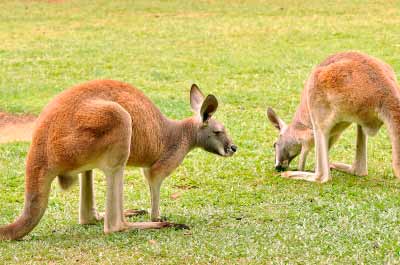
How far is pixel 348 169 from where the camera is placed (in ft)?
23.7

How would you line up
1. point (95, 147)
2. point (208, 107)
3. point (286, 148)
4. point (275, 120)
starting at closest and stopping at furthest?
point (95, 147)
point (208, 107)
point (286, 148)
point (275, 120)

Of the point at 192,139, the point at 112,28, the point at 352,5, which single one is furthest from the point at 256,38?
the point at 192,139

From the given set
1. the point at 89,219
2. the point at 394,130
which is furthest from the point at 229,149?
the point at 394,130

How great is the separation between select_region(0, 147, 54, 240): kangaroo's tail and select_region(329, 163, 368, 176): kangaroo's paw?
9.91 feet

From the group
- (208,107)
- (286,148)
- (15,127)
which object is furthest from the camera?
(15,127)

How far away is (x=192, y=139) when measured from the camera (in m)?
5.96

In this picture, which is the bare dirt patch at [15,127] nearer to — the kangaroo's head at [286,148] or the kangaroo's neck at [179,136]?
the kangaroo's head at [286,148]

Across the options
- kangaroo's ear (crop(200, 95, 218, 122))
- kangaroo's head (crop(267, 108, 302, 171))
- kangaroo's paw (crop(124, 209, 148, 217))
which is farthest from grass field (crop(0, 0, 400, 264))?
kangaroo's ear (crop(200, 95, 218, 122))

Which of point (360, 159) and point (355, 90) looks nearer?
point (355, 90)

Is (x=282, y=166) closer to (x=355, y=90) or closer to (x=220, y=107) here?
(x=355, y=90)

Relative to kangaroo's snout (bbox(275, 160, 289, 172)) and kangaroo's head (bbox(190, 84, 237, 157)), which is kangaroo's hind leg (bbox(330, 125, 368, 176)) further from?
kangaroo's head (bbox(190, 84, 237, 157))

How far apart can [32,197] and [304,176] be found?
2681 mm

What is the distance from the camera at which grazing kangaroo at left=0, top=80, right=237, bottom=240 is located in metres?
5.10

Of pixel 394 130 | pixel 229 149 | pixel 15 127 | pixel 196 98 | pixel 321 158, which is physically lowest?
pixel 15 127
